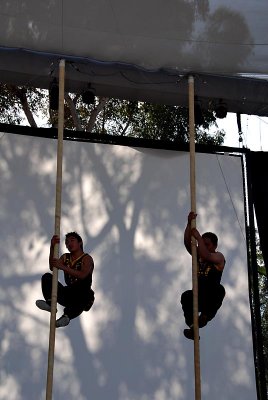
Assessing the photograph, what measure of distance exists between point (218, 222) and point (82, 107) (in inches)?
176

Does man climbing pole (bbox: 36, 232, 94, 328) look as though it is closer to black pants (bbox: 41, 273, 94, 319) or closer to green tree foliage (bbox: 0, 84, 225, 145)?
black pants (bbox: 41, 273, 94, 319)

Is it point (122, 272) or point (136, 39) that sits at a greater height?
point (136, 39)

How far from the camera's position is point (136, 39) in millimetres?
6488

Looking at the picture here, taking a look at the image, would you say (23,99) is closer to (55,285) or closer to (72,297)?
(72,297)

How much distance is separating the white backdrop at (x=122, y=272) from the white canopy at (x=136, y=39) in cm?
83

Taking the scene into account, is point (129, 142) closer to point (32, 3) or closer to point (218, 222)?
point (218, 222)

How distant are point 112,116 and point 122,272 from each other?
451 centimetres

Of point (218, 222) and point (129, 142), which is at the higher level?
point (129, 142)

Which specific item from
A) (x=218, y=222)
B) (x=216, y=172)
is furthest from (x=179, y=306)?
(x=216, y=172)

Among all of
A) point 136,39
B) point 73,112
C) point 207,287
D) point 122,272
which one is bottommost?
point 207,287

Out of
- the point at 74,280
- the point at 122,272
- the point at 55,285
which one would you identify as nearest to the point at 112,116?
the point at 122,272

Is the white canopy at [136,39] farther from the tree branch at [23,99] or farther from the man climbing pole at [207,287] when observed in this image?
the tree branch at [23,99]

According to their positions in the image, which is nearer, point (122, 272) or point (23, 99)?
point (122, 272)

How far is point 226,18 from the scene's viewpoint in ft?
21.3
